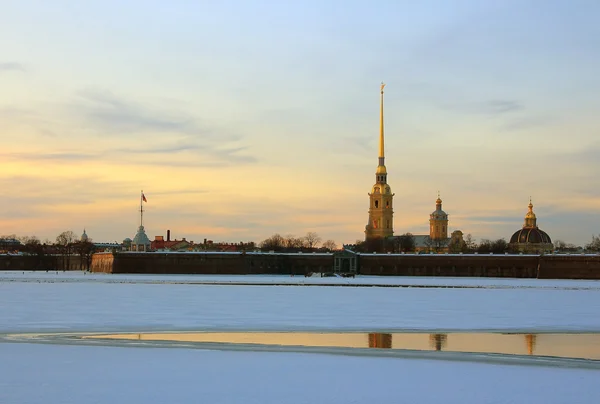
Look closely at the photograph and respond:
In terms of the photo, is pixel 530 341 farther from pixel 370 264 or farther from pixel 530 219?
pixel 530 219

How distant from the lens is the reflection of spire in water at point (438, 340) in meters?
21.1

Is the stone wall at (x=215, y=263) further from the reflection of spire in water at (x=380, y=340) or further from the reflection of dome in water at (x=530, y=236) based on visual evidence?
the reflection of spire in water at (x=380, y=340)

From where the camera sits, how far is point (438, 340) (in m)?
22.6

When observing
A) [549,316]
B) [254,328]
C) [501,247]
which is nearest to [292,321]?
[254,328]

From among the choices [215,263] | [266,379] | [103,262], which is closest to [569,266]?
[215,263]

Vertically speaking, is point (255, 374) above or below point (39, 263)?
below

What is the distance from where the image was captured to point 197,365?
17.3m

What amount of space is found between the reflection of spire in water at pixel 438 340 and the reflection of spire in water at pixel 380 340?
106 cm

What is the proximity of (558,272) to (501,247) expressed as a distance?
70.4 m

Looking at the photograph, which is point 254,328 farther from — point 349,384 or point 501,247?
point 501,247

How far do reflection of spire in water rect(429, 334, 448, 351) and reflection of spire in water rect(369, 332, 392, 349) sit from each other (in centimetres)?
106

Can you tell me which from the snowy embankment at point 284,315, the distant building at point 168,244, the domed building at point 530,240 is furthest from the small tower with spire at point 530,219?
the snowy embankment at point 284,315

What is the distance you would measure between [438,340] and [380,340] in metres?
1.47

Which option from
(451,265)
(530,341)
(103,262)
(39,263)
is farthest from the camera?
(39,263)
